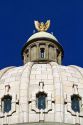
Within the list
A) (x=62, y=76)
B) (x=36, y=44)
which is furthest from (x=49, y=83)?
(x=36, y=44)

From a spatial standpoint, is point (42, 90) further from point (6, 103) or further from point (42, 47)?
point (42, 47)

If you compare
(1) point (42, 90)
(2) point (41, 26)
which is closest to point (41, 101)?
(1) point (42, 90)

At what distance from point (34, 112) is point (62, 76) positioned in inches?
226

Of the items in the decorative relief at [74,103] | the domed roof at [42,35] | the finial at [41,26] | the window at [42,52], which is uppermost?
the finial at [41,26]

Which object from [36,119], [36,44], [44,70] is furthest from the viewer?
[36,44]

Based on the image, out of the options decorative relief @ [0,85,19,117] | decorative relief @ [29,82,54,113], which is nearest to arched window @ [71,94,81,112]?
decorative relief @ [29,82,54,113]

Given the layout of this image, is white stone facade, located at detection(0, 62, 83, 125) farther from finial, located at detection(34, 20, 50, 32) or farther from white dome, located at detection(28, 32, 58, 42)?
finial, located at detection(34, 20, 50, 32)

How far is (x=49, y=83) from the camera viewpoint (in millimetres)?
85688

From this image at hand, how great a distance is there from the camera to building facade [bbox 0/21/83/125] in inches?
3253

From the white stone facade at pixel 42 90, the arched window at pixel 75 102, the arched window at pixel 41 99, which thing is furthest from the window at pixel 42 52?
the arched window at pixel 41 99

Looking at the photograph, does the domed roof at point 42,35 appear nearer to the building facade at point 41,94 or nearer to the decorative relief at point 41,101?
the building facade at point 41,94

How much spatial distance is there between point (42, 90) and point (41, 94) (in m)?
0.37

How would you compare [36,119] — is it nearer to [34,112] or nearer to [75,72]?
[34,112]

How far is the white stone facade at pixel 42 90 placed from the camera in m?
82.7
